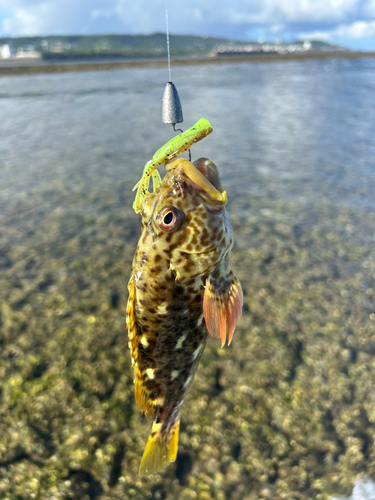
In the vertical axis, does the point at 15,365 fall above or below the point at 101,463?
above

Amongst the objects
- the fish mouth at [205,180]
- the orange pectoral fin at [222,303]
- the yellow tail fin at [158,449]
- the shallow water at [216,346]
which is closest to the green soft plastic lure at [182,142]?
the fish mouth at [205,180]

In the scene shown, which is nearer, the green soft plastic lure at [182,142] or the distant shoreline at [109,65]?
the green soft plastic lure at [182,142]

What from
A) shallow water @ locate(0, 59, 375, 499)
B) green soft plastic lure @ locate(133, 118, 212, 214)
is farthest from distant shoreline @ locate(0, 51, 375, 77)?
green soft plastic lure @ locate(133, 118, 212, 214)

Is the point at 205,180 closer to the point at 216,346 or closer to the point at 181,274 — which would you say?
the point at 181,274

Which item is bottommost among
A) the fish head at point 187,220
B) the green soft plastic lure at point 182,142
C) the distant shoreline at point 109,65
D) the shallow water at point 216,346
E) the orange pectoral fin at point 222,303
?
the shallow water at point 216,346

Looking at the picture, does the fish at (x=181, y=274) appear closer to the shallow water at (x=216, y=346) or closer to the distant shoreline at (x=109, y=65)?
the shallow water at (x=216, y=346)

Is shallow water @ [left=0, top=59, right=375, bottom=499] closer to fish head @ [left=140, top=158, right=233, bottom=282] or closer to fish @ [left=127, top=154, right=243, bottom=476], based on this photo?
fish @ [left=127, top=154, right=243, bottom=476]

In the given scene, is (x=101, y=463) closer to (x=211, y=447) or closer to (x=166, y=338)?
(x=211, y=447)

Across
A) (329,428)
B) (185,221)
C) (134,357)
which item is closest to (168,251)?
(185,221)
